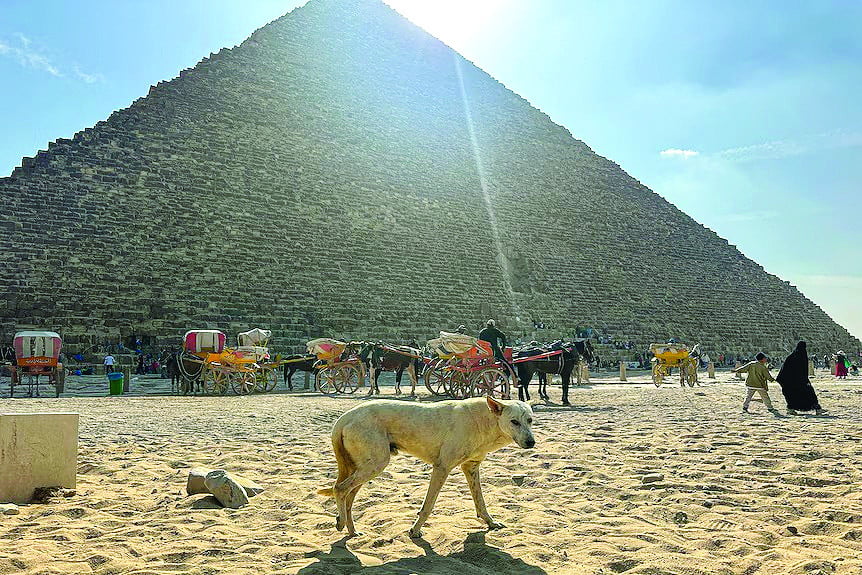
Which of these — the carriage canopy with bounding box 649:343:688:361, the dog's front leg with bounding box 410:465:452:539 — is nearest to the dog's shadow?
the dog's front leg with bounding box 410:465:452:539

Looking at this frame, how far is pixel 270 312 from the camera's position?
23297 mm

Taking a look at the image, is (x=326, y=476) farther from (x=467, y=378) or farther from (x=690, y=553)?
(x=467, y=378)

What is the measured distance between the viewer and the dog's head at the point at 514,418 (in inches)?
125

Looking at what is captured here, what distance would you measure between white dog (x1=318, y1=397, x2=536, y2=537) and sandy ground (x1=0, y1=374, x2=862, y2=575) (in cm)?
23

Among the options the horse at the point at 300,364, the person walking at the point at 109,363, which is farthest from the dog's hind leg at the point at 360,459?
the person walking at the point at 109,363

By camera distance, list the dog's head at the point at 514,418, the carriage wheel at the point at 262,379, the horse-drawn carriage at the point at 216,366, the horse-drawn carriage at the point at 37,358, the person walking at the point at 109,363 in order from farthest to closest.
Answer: the person walking at the point at 109,363
the carriage wheel at the point at 262,379
the horse-drawn carriage at the point at 216,366
the horse-drawn carriage at the point at 37,358
the dog's head at the point at 514,418

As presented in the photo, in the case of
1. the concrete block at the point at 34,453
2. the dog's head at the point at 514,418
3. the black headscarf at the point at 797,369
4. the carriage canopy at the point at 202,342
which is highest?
the carriage canopy at the point at 202,342

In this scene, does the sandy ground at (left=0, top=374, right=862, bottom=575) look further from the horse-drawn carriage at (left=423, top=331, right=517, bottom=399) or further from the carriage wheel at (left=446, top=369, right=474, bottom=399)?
the carriage wheel at (left=446, top=369, right=474, bottom=399)

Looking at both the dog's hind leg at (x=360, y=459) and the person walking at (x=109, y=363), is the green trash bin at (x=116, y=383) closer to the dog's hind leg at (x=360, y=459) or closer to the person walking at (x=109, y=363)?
the person walking at (x=109, y=363)

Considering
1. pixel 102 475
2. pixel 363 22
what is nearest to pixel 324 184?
pixel 363 22

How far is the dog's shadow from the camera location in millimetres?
2844

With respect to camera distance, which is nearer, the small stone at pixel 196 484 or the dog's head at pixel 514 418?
the dog's head at pixel 514 418

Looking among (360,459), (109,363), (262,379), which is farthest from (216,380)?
(360,459)

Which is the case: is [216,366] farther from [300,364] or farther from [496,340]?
[496,340]
